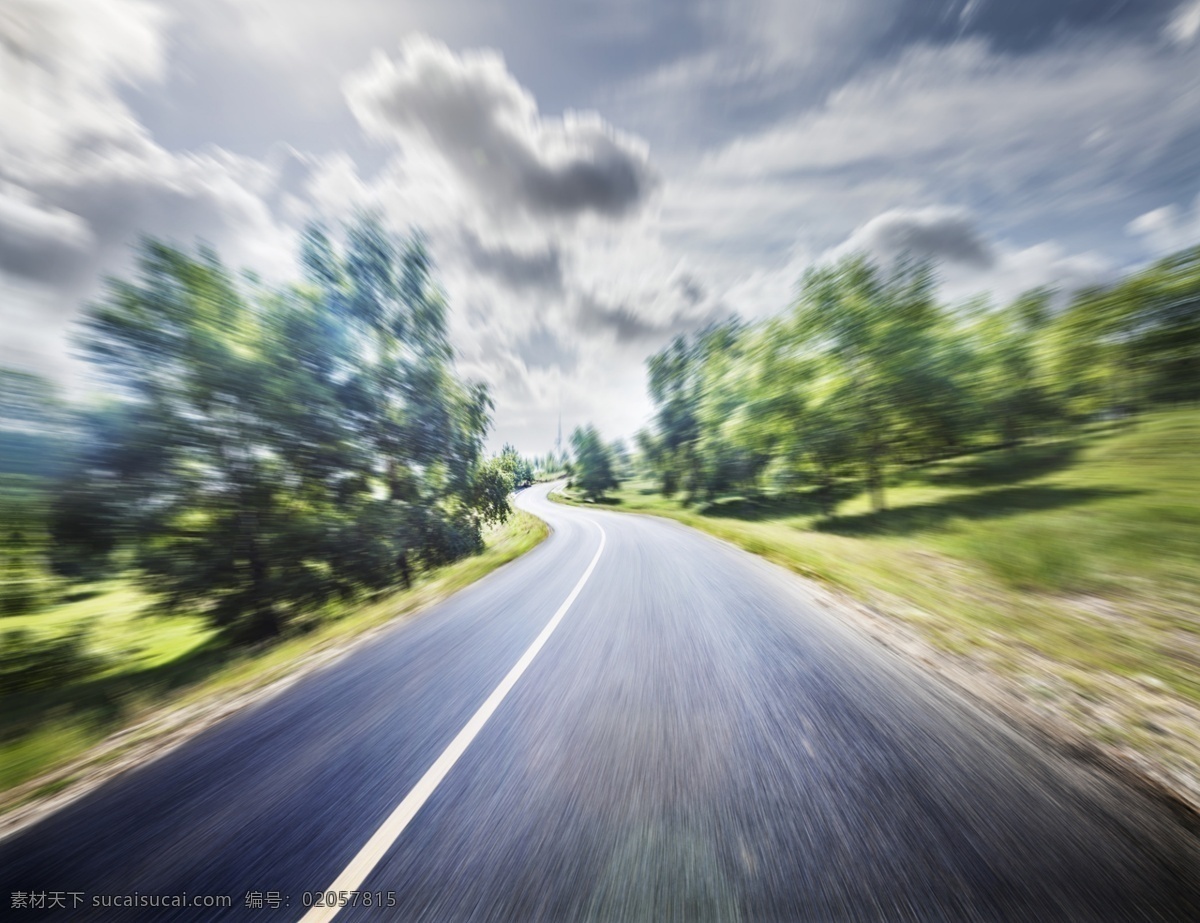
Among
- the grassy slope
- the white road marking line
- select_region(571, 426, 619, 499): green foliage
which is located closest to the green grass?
the white road marking line

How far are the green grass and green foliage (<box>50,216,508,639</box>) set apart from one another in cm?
106

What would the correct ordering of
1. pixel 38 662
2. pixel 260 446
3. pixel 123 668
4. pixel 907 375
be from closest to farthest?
pixel 38 662
pixel 123 668
pixel 260 446
pixel 907 375

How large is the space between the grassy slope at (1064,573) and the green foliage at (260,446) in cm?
1318

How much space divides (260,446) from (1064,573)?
1850cm

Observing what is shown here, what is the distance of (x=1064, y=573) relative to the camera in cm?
764

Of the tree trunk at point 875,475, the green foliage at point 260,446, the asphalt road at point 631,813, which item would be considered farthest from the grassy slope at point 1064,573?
the green foliage at point 260,446

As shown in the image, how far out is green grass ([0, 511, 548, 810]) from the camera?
3.79m

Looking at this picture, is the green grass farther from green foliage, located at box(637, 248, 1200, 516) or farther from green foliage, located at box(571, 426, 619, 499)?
green foliage, located at box(571, 426, 619, 499)

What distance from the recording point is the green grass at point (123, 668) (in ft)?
12.4

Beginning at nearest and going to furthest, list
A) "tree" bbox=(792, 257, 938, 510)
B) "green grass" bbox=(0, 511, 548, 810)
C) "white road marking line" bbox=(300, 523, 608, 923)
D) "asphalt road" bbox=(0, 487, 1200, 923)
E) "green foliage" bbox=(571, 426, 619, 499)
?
"asphalt road" bbox=(0, 487, 1200, 923) → "white road marking line" bbox=(300, 523, 608, 923) → "green grass" bbox=(0, 511, 548, 810) → "tree" bbox=(792, 257, 938, 510) → "green foliage" bbox=(571, 426, 619, 499)

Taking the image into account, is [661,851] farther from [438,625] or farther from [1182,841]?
[438,625]

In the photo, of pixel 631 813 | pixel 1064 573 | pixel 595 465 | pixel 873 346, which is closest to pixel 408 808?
pixel 631 813

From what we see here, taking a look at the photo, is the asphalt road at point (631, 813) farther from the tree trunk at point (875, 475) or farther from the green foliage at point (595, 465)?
the green foliage at point (595, 465)

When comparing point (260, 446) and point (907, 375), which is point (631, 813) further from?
point (907, 375)
